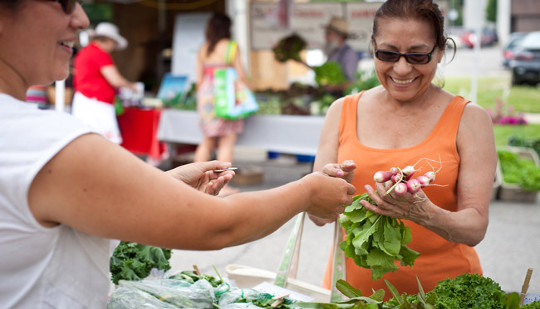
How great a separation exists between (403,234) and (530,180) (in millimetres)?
5297

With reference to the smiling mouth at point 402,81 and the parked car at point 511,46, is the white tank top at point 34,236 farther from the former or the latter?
the parked car at point 511,46

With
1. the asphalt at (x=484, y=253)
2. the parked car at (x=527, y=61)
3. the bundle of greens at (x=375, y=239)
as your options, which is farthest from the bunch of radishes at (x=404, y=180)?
the parked car at (x=527, y=61)

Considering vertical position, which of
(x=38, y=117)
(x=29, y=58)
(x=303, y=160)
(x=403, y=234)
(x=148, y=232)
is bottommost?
(x=303, y=160)

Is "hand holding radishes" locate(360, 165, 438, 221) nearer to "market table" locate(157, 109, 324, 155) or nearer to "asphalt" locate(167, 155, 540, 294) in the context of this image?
"asphalt" locate(167, 155, 540, 294)

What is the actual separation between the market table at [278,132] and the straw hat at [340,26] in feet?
6.79

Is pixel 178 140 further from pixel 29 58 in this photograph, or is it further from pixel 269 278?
pixel 29 58

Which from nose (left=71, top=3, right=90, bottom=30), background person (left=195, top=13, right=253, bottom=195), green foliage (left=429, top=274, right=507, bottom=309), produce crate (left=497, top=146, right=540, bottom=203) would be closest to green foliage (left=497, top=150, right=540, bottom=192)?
produce crate (left=497, top=146, right=540, bottom=203)

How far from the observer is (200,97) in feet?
21.5

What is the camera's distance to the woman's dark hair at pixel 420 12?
199 centimetres

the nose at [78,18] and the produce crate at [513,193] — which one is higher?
the nose at [78,18]

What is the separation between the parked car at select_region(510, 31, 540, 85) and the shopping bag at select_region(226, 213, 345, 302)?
14.7 meters

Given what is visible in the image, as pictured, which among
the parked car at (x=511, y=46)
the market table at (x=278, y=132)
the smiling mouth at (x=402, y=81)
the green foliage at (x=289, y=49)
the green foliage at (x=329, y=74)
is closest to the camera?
the smiling mouth at (x=402, y=81)

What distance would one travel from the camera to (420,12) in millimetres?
1991

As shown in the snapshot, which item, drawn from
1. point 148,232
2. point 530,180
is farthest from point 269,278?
point 530,180
